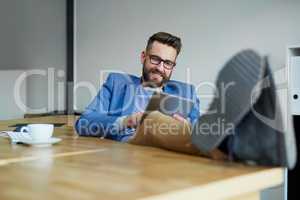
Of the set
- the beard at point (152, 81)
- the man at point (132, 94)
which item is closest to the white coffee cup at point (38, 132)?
the man at point (132, 94)

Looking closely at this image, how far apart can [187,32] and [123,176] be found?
242cm

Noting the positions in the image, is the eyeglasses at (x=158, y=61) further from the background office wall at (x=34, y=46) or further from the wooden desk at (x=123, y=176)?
the background office wall at (x=34, y=46)

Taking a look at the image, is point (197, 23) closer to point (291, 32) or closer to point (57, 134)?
point (291, 32)

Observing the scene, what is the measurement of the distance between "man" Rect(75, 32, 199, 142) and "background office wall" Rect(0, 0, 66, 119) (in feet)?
4.72

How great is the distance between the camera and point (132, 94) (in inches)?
95.9

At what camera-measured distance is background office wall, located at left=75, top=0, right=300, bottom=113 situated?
2803 millimetres

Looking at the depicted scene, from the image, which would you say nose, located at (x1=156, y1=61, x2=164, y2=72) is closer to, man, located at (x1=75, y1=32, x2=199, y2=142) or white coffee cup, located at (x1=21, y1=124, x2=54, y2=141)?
man, located at (x1=75, y1=32, x2=199, y2=142)

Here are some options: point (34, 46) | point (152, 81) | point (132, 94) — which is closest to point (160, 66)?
point (152, 81)

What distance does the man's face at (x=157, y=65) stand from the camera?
272 centimetres

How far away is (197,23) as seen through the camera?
3285mm

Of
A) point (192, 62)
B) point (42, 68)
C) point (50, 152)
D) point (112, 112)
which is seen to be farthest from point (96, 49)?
point (50, 152)

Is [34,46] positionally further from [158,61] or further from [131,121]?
[131,121]

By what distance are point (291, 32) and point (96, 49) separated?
77.8 inches

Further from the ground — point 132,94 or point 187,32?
point 187,32
